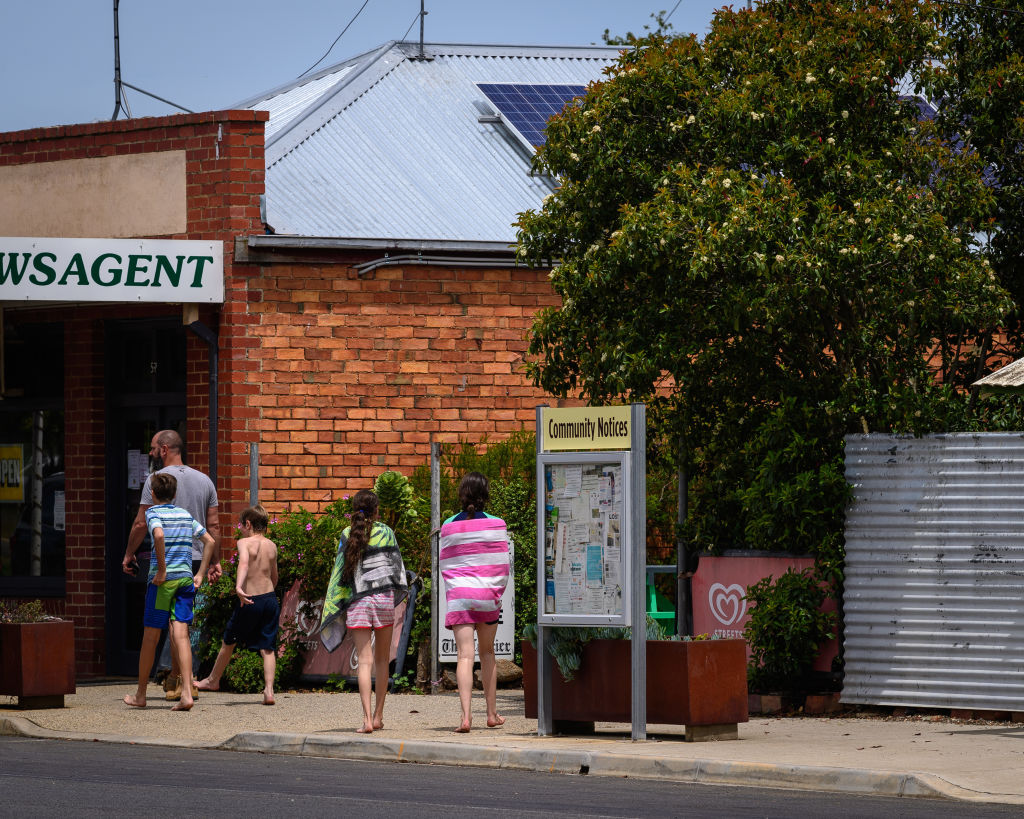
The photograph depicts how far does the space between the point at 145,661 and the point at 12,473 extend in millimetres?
5084

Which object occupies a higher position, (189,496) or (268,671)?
(189,496)

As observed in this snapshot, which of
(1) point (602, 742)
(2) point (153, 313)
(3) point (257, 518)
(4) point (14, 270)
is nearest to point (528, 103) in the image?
(2) point (153, 313)

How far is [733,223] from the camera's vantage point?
12531 millimetres

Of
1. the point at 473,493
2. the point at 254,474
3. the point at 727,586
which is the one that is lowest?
the point at 727,586

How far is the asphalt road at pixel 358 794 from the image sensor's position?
8812 mm

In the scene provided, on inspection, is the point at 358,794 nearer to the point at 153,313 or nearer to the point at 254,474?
the point at 254,474

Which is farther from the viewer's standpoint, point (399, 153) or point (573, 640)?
point (399, 153)

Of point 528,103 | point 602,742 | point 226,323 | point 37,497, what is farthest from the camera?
point 528,103

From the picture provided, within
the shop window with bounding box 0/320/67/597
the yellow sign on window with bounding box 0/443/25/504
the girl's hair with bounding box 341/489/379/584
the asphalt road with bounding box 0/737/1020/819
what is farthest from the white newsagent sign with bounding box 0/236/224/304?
the asphalt road with bounding box 0/737/1020/819

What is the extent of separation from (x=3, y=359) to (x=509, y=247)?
4.85m

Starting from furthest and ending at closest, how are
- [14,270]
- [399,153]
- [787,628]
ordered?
1. [399,153]
2. [14,270]
3. [787,628]

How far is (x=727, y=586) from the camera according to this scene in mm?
14094

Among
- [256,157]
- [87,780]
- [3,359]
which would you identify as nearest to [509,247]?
[256,157]

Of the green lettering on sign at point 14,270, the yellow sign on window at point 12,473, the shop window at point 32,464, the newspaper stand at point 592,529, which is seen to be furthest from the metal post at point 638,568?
the yellow sign on window at point 12,473
